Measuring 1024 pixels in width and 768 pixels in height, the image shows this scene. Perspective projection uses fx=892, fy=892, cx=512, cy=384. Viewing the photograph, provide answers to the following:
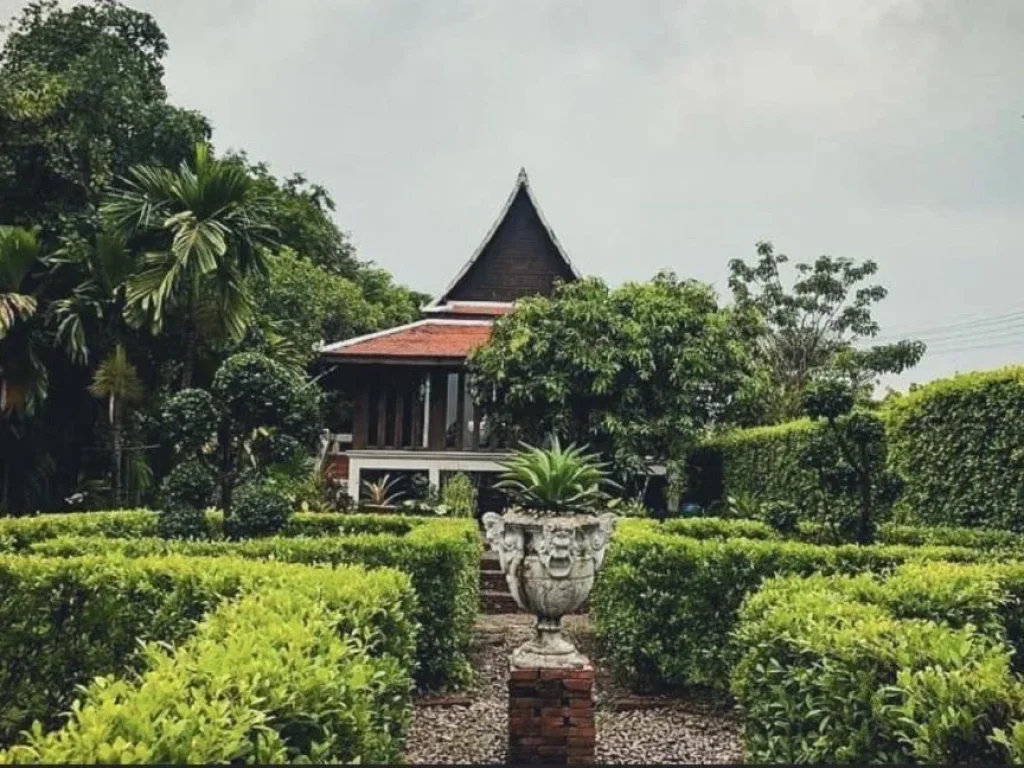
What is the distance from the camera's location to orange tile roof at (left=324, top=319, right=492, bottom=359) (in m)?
17.6

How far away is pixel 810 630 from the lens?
3623mm

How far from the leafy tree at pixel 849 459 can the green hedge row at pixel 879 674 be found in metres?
2.87

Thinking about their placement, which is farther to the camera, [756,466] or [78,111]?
[78,111]

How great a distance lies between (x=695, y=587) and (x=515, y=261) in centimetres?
1473

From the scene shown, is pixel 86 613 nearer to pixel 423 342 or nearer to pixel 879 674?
pixel 879 674

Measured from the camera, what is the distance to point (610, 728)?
611 cm

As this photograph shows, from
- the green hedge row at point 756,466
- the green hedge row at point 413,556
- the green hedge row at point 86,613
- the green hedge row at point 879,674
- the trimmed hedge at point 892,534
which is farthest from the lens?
the green hedge row at point 756,466

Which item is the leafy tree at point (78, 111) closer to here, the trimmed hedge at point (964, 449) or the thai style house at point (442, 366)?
the thai style house at point (442, 366)

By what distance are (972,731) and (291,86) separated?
646 inches

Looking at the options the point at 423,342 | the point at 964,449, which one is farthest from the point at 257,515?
the point at 423,342

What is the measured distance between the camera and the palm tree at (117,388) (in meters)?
13.2

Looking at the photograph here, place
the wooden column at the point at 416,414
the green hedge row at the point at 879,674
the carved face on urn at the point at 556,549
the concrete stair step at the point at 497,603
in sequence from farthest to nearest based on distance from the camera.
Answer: the wooden column at the point at 416,414, the concrete stair step at the point at 497,603, the carved face on urn at the point at 556,549, the green hedge row at the point at 879,674

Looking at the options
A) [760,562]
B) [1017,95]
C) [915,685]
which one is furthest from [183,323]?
[915,685]

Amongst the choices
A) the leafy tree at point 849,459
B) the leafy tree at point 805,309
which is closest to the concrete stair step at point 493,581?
the leafy tree at point 849,459
